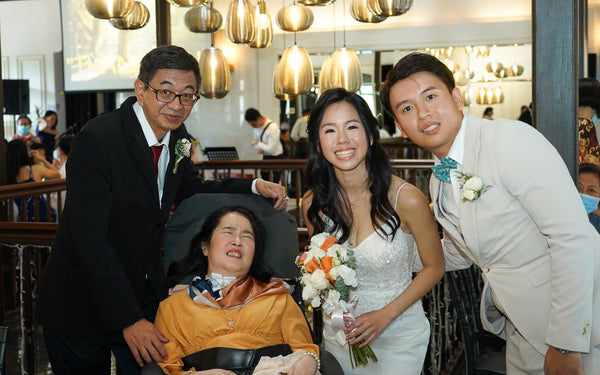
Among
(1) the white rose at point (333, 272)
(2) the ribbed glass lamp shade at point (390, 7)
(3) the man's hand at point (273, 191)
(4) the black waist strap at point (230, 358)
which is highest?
(2) the ribbed glass lamp shade at point (390, 7)

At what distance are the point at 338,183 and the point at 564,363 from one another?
111 centimetres

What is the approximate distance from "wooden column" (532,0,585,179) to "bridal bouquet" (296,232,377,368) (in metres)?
0.91

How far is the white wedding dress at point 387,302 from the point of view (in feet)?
8.68

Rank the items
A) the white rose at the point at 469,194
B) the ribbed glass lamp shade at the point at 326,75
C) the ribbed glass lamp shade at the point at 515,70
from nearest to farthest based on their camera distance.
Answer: the white rose at the point at 469,194
the ribbed glass lamp shade at the point at 326,75
the ribbed glass lamp shade at the point at 515,70

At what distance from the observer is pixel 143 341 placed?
2.45 m

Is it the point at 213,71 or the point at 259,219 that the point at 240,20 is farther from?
the point at 259,219

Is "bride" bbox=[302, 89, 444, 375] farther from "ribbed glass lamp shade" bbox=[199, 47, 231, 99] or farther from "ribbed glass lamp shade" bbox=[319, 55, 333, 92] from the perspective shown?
"ribbed glass lamp shade" bbox=[319, 55, 333, 92]

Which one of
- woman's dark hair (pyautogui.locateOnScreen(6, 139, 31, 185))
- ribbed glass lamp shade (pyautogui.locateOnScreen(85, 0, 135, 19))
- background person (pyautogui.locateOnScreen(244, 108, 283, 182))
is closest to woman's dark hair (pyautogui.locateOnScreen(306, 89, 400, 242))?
ribbed glass lamp shade (pyautogui.locateOnScreen(85, 0, 135, 19))

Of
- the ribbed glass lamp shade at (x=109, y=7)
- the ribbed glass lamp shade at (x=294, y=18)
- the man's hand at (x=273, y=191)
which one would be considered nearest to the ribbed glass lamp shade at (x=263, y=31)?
the ribbed glass lamp shade at (x=294, y=18)

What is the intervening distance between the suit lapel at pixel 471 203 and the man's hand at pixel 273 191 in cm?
96

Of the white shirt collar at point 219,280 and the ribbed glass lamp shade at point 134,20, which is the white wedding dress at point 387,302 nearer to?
the white shirt collar at point 219,280

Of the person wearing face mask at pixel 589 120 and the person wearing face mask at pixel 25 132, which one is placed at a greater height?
the person wearing face mask at pixel 25 132

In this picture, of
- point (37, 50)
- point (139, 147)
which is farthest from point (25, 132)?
point (139, 147)

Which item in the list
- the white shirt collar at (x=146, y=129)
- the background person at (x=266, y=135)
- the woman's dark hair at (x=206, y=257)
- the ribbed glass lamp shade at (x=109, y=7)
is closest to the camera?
the white shirt collar at (x=146, y=129)
